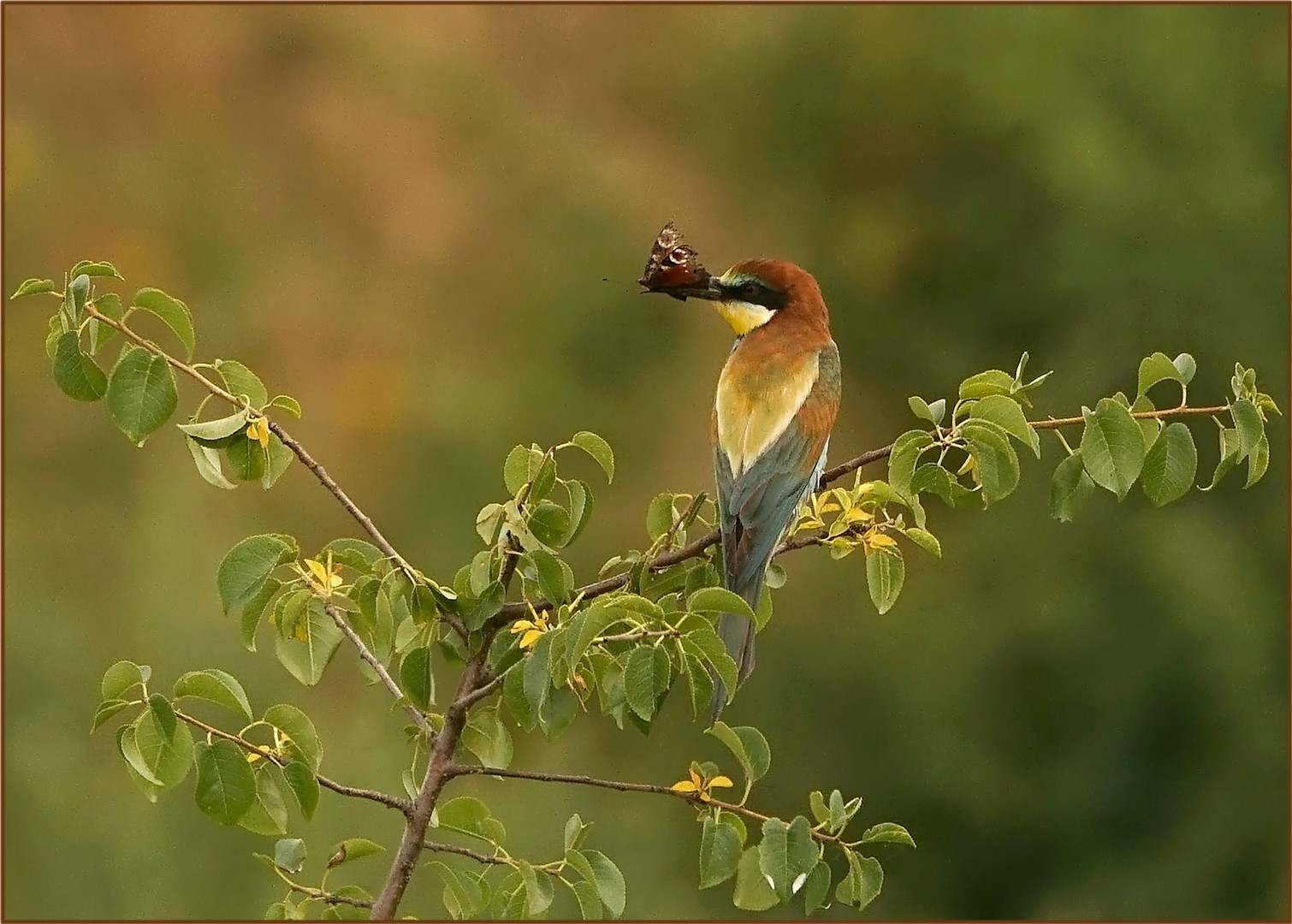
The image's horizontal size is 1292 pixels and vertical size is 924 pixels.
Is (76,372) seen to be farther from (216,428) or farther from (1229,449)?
(1229,449)

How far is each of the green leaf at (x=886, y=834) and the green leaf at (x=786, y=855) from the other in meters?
0.05

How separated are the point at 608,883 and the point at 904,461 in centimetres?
40

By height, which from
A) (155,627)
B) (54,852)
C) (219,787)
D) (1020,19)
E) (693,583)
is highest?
(1020,19)

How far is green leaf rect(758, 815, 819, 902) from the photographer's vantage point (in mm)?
1098

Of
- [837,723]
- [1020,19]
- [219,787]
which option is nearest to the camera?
[219,787]

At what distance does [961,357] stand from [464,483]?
2134 mm

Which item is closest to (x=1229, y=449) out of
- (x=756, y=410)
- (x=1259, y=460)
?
(x=1259, y=460)

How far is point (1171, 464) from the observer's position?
1243 millimetres

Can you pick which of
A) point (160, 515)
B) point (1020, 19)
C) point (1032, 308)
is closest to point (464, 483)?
point (160, 515)

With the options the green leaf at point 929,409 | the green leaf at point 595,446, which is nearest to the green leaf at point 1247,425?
the green leaf at point 929,409

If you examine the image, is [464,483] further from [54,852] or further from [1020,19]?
[1020,19]

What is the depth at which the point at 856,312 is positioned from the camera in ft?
21.1

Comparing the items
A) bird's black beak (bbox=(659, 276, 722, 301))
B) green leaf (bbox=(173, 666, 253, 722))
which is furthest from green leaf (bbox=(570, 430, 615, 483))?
bird's black beak (bbox=(659, 276, 722, 301))

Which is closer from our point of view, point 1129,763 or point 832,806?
point 832,806
